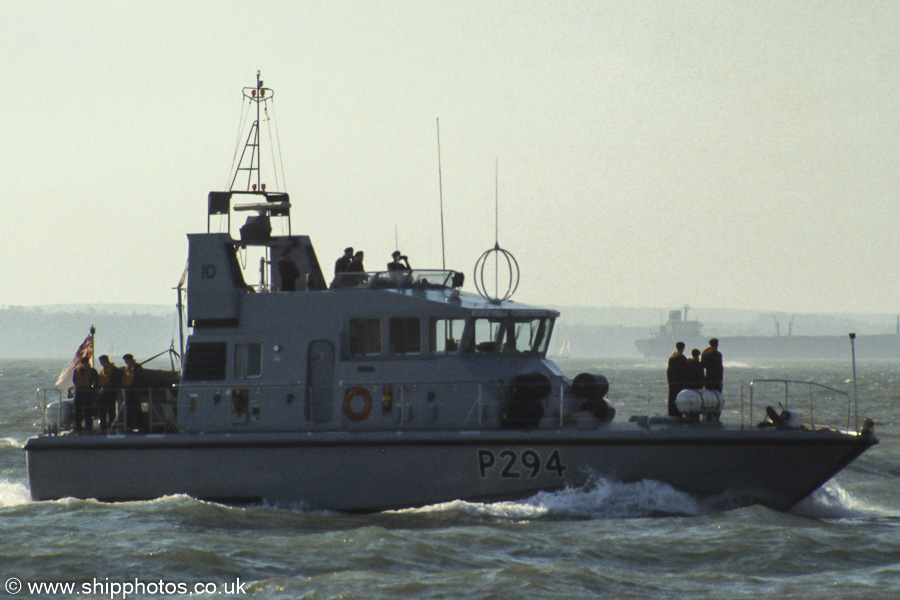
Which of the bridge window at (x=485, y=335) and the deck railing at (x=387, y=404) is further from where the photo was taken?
the bridge window at (x=485, y=335)

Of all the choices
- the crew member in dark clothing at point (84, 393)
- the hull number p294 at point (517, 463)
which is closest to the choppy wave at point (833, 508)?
the hull number p294 at point (517, 463)

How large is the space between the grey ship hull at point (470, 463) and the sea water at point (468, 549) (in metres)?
0.19

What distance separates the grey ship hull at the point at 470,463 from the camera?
12.0 metres

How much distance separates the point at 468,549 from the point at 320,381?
10.5ft

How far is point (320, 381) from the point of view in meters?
13.1

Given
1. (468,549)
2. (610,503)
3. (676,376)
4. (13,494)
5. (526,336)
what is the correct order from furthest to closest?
(13,494) < (526,336) < (676,376) < (610,503) < (468,549)

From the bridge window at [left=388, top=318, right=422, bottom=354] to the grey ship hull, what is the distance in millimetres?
1084

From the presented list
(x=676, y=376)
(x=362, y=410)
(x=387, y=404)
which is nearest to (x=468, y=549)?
(x=387, y=404)

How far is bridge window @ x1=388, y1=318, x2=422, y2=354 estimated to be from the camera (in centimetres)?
1289

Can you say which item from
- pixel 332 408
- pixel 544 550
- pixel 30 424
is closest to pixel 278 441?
pixel 332 408

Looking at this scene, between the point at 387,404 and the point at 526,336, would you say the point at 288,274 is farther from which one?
the point at 526,336

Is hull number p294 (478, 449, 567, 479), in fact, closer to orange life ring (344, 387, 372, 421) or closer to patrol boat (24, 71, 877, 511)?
patrol boat (24, 71, 877, 511)

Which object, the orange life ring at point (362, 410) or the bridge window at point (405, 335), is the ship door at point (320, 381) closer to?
the orange life ring at point (362, 410)

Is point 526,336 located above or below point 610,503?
above
